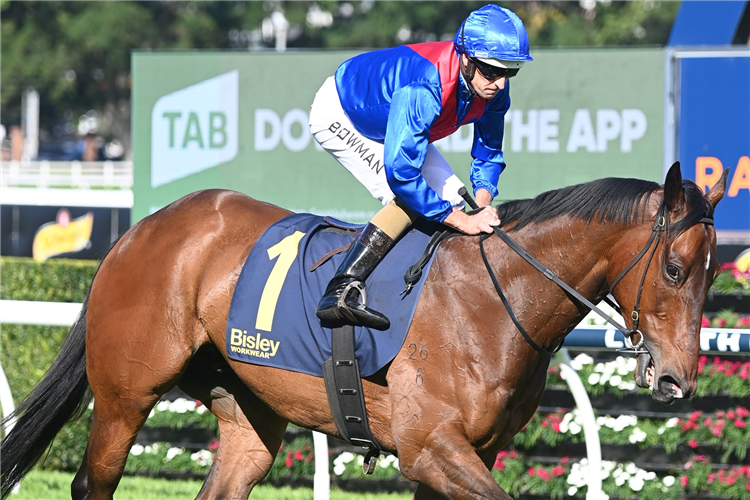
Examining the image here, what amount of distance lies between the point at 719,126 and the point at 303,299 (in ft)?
19.7

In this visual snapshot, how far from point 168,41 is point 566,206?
43153 mm

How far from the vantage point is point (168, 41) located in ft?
143

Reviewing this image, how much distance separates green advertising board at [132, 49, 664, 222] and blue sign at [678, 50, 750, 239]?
2.18ft

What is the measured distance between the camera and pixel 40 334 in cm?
538

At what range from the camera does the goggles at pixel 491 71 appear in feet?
9.43

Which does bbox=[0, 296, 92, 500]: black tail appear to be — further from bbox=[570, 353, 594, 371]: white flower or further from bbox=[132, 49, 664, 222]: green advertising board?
bbox=[132, 49, 664, 222]: green advertising board

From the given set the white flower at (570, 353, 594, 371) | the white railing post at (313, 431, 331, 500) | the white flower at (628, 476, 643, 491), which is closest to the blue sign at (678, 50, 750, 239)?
the white flower at (570, 353, 594, 371)

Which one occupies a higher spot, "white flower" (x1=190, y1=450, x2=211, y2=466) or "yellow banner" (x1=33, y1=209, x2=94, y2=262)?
"white flower" (x1=190, y1=450, x2=211, y2=466)

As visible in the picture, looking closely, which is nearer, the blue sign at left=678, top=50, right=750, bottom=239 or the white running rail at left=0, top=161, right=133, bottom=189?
the blue sign at left=678, top=50, right=750, bottom=239

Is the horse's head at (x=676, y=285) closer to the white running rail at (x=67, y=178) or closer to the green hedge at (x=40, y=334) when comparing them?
the green hedge at (x=40, y=334)

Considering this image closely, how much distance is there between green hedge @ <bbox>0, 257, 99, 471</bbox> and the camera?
531cm

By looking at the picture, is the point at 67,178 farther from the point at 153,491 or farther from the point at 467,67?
the point at 467,67

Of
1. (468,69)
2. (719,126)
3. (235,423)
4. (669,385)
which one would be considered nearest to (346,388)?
(235,423)

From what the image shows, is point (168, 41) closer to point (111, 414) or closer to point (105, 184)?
point (105, 184)
